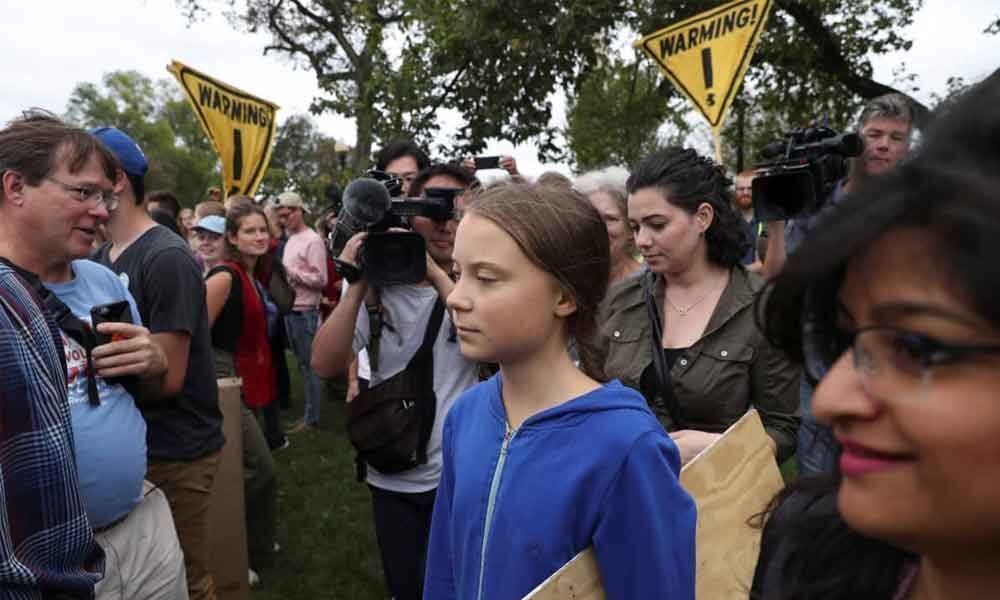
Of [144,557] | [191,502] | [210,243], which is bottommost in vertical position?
[191,502]

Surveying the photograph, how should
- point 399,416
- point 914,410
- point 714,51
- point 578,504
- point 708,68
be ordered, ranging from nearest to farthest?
1. point 914,410
2. point 578,504
3. point 399,416
4. point 714,51
5. point 708,68

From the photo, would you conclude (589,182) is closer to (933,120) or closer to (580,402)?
(580,402)

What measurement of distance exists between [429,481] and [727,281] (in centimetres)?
121

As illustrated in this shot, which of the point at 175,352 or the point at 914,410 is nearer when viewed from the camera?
the point at 914,410

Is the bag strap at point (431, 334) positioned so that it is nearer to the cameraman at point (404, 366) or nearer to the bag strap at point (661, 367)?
the cameraman at point (404, 366)

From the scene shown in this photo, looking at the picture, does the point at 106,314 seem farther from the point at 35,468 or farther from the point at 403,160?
the point at 403,160

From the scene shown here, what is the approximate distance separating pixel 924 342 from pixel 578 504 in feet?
3.01

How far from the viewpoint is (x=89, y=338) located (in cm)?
216

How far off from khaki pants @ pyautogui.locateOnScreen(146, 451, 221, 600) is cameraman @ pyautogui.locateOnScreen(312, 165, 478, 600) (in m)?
0.68

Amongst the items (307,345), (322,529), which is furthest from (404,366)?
(307,345)

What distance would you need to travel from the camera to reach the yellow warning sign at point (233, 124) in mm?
6125

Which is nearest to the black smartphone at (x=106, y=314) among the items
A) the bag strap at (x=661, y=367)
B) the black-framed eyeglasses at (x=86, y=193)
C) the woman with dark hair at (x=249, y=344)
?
the black-framed eyeglasses at (x=86, y=193)

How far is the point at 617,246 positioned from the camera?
3564mm

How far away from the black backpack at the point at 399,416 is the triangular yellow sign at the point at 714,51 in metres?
4.26
